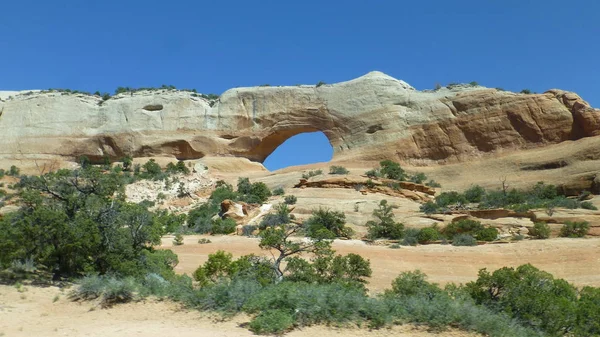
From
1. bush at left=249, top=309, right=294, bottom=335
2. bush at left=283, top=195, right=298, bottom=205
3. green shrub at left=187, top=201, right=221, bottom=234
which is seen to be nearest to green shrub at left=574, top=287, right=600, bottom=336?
bush at left=249, top=309, right=294, bottom=335

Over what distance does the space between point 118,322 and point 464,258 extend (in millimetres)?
11690

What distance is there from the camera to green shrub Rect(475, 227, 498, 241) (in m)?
18.9

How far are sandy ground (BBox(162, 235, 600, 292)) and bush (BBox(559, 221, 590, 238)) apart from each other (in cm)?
118

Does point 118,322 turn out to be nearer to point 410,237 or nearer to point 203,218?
point 410,237

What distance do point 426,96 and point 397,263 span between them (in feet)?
99.6

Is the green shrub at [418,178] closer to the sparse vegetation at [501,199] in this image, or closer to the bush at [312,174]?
the sparse vegetation at [501,199]

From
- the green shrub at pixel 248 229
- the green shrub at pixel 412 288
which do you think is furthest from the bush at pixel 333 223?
the green shrub at pixel 412 288

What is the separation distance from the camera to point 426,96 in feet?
143

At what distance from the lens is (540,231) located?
60.6ft

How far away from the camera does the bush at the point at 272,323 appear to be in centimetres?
767

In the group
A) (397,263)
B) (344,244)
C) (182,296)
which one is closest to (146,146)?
(344,244)

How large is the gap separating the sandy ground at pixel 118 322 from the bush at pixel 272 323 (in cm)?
14

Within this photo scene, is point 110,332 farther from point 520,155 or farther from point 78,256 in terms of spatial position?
point 520,155

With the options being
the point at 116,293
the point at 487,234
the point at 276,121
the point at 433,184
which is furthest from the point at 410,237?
the point at 276,121
